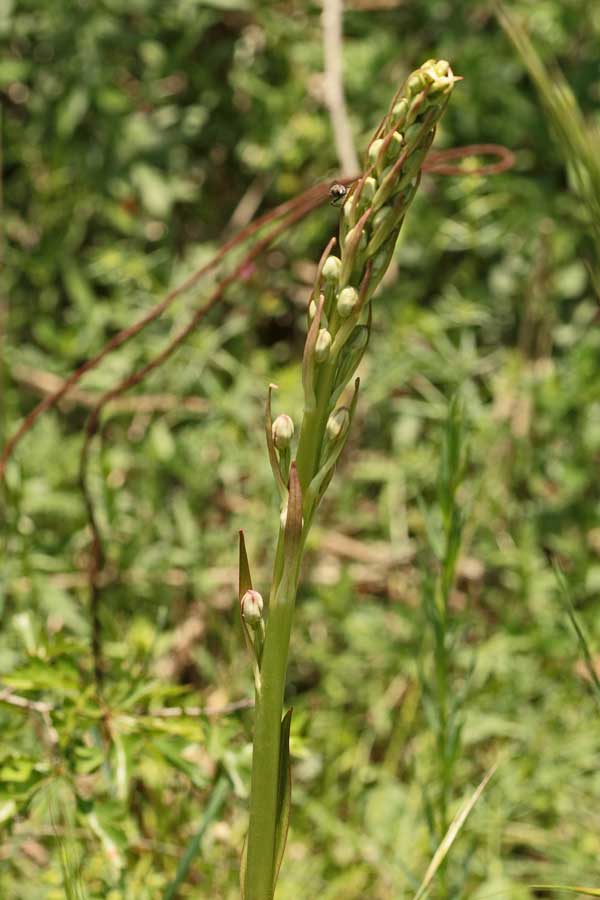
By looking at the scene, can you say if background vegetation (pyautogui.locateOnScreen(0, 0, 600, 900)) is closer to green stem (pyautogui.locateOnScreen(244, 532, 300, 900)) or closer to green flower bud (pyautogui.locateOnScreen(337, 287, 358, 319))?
green stem (pyautogui.locateOnScreen(244, 532, 300, 900))

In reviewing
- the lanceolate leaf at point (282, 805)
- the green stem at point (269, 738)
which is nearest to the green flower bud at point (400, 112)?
the green stem at point (269, 738)

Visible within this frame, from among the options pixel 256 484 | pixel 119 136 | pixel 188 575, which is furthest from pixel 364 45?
pixel 188 575

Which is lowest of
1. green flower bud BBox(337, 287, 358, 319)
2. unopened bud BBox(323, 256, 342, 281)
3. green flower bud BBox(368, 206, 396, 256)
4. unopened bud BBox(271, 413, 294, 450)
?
unopened bud BBox(271, 413, 294, 450)

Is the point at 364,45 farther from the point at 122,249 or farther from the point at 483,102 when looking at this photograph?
the point at 122,249

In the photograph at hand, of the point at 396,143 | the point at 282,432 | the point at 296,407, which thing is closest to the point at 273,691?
the point at 282,432

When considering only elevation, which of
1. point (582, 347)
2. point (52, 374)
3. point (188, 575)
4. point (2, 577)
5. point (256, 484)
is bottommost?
point (2, 577)

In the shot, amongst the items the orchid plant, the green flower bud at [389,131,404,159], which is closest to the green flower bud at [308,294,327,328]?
the orchid plant
